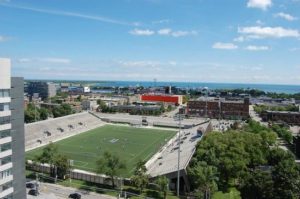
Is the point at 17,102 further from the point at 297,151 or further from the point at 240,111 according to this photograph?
the point at 240,111

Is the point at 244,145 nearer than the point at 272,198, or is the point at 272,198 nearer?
the point at 272,198

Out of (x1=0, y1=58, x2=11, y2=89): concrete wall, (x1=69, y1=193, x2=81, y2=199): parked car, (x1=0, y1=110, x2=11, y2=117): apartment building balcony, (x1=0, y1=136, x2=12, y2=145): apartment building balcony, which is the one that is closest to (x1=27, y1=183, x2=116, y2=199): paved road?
Answer: (x1=69, y1=193, x2=81, y2=199): parked car

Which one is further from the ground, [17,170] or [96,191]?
[17,170]

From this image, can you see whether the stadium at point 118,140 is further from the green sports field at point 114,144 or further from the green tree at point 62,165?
the green tree at point 62,165

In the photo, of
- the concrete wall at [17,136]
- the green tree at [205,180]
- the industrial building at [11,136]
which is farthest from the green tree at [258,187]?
the concrete wall at [17,136]

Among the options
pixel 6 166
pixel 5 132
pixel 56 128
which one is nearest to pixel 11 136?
pixel 5 132

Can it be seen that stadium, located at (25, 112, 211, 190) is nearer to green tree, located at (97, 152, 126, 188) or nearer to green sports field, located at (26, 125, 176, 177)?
green sports field, located at (26, 125, 176, 177)

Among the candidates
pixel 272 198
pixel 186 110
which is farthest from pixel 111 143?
pixel 186 110

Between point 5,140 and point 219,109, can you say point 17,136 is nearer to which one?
point 5,140
